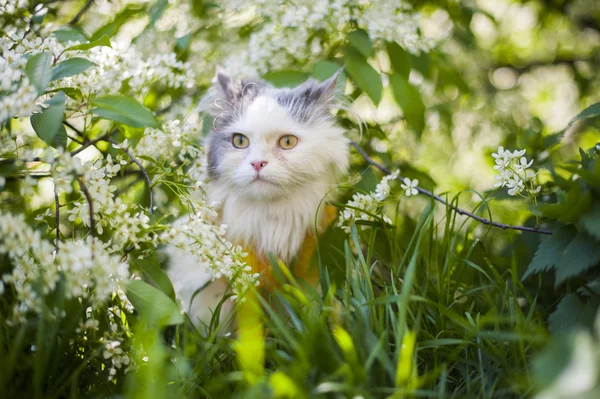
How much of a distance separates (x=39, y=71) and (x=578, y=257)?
132 cm

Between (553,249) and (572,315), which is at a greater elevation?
(553,249)

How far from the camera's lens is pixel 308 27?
6.42ft

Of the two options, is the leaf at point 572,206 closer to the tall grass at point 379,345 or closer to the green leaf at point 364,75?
the tall grass at point 379,345

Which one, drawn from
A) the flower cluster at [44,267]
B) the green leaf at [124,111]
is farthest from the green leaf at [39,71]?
the flower cluster at [44,267]

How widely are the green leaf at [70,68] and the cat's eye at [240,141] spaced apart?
21.7 inches

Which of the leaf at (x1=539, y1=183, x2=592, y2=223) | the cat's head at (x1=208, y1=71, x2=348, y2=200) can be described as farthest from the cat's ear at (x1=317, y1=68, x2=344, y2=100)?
the leaf at (x1=539, y1=183, x2=592, y2=223)

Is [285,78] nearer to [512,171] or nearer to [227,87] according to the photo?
[227,87]

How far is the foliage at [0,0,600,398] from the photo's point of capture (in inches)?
43.2

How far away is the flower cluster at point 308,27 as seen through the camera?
1.92 meters

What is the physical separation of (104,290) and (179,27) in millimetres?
1670

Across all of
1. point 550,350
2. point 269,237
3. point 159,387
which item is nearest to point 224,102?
point 269,237

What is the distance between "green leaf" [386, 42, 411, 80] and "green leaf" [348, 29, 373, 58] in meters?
0.16

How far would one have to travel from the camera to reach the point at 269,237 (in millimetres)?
1745

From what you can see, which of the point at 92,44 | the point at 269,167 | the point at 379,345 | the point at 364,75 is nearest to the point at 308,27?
the point at 364,75
